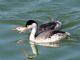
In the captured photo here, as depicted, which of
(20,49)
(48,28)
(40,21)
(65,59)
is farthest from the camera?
(40,21)

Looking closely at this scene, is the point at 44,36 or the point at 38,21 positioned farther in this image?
the point at 38,21

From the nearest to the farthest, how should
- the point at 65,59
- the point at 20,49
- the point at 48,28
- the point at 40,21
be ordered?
the point at 65,59 < the point at 20,49 < the point at 48,28 < the point at 40,21

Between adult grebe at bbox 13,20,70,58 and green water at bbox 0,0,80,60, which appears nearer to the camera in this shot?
green water at bbox 0,0,80,60

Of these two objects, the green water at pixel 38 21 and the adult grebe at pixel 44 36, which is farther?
the adult grebe at pixel 44 36

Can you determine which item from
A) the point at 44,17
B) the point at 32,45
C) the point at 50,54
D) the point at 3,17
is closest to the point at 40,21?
Answer: the point at 44,17

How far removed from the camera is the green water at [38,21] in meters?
11.3

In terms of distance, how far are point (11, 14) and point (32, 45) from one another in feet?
10.7

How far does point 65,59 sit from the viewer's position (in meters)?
10.7

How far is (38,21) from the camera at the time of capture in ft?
48.3

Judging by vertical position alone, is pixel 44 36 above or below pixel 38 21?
above

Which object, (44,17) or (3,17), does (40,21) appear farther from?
(3,17)

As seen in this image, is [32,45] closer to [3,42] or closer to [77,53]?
[3,42]

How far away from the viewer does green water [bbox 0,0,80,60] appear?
37.0 ft

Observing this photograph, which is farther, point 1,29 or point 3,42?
point 1,29
